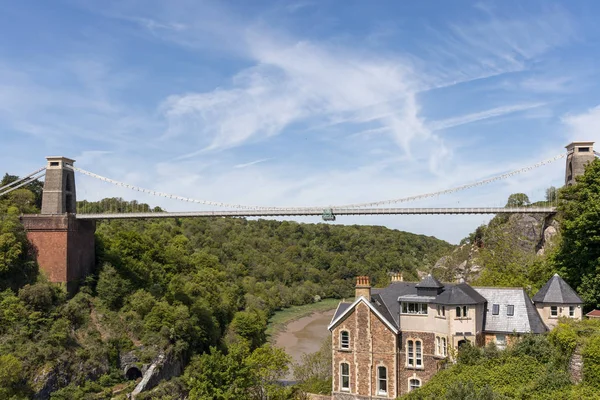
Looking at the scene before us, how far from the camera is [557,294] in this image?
25.8 meters

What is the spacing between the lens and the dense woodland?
74.2 ft

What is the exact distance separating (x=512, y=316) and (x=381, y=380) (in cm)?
688

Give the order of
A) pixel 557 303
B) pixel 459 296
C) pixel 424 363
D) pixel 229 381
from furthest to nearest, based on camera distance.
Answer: pixel 424 363 → pixel 557 303 → pixel 459 296 → pixel 229 381

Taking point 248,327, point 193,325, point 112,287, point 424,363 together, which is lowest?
point 248,327

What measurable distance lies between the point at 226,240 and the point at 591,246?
7668 centimetres

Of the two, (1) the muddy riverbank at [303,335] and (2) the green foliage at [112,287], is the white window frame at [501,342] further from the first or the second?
(2) the green foliage at [112,287]

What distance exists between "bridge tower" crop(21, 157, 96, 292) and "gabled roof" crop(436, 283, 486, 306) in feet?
93.3

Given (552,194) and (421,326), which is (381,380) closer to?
(421,326)

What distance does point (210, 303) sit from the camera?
2197 inches

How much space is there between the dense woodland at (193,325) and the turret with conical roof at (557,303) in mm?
2313

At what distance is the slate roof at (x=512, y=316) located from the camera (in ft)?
82.7

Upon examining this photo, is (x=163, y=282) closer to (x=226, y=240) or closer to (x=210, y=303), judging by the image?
(x=210, y=303)

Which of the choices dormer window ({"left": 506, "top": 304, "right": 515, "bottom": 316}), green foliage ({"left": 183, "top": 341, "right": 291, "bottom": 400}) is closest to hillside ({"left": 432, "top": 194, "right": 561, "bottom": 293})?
dormer window ({"left": 506, "top": 304, "right": 515, "bottom": 316})

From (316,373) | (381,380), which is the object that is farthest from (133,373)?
(381,380)
